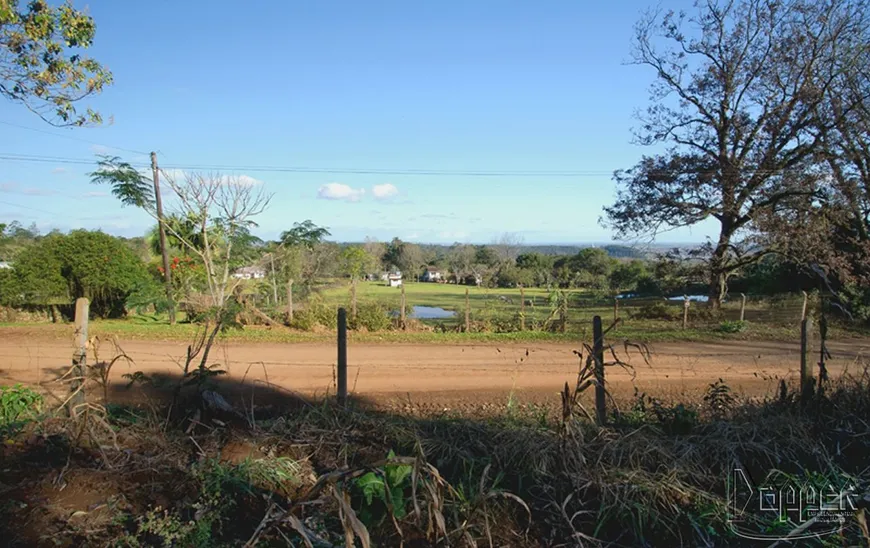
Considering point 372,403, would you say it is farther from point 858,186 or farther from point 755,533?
point 858,186

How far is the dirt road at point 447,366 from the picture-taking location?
29.3 feet

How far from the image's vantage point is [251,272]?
66.1 feet

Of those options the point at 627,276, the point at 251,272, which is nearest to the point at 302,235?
the point at 251,272

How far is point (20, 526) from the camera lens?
3.10 meters

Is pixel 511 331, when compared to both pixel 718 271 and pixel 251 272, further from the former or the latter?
pixel 718 271

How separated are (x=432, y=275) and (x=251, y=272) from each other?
38.5 meters

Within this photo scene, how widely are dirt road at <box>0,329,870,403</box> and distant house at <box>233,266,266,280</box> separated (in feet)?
17.4

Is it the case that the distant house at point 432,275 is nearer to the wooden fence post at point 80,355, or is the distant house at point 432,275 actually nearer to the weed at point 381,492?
the wooden fence post at point 80,355

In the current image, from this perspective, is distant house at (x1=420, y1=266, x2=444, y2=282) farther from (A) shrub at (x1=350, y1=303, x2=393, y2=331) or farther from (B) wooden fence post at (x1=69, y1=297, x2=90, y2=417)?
(B) wooden fence post at (x1=69, y1=297, x2=90, y2=417)

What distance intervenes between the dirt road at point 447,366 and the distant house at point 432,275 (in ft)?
142

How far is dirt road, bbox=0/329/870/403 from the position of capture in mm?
8935

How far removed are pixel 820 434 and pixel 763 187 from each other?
17.8 metres

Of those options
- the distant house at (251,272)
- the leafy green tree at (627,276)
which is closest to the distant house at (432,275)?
the leafy green tree at (627,276)

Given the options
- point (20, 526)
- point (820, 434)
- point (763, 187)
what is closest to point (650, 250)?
point (763, 187)
